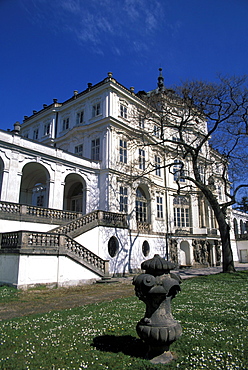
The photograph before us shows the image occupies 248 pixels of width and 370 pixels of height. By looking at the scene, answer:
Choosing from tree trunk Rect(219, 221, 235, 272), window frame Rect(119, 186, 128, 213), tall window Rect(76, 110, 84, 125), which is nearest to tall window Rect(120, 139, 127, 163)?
window frame Rect(119, 186, 128, 213)

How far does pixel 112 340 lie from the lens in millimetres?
5156

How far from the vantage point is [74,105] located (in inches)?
1130

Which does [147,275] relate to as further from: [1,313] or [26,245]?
[26,245]

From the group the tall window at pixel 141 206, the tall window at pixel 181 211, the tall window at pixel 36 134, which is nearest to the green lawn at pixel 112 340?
the tall window at pixel 141 206

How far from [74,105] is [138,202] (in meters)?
12.0

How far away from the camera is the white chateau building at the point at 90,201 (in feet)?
47.2

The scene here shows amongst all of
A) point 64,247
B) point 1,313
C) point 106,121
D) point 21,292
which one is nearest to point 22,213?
point 64,247

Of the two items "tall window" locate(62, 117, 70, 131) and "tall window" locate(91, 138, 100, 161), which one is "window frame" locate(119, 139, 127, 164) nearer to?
"tall window" locate(91, 138, 100, 161)

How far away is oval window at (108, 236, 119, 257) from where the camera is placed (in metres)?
20.7

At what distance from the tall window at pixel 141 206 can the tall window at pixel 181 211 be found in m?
4.70

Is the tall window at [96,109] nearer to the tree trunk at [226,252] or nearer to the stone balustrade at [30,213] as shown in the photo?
the stone balustrade at [30,213]

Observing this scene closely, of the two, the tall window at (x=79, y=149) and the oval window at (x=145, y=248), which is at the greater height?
the tall window at (x=79, y=149)

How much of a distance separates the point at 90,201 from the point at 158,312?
19135 mm

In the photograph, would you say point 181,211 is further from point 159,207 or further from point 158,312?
point 158,312
